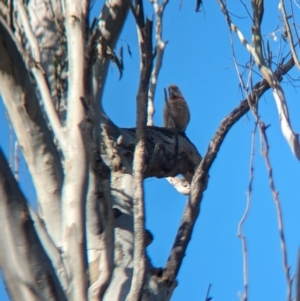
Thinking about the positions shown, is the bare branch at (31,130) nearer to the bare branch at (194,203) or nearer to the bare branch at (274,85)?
the bare branch at (194,203)

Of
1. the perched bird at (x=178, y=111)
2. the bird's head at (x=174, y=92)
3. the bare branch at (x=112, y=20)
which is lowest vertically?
the bare branch at (x=112, y=20)

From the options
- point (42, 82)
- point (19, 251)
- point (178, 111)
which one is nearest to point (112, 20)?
point (42, 82)

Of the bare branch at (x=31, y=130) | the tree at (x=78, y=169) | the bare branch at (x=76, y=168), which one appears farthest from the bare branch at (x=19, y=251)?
the bare branch at (x=31, y=130)

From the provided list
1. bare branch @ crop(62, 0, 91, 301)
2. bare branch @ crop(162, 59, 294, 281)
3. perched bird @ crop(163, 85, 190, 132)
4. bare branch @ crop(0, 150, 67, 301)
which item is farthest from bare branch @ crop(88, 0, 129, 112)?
perched bird @ crop(163, 85, 190, 132)

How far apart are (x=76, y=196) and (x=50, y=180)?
0.62 ft

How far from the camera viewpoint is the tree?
5.27ft

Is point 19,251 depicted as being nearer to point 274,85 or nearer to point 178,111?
point 274,85

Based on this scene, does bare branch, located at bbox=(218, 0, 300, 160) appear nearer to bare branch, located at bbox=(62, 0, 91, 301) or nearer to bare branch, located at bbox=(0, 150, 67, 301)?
bare branch, located at bbox=(62, 0, 91, 301)

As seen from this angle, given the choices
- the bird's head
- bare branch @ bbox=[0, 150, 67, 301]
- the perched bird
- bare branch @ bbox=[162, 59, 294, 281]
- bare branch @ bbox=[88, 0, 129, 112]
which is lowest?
bare branch @ bbox=[0, 150, 67, 301]

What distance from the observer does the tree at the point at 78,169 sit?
5.27ft

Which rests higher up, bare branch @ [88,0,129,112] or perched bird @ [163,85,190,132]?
perched bird @ [163,85,190,132]

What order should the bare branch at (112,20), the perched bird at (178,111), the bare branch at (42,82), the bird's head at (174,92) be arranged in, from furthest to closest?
the bird's head at (174,92) < the perched bird at (178,111) < the bare branch at (112,20) < the bare branch at (42,82)

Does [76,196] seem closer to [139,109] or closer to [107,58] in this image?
[139,109]

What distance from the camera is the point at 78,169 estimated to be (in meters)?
1.86
